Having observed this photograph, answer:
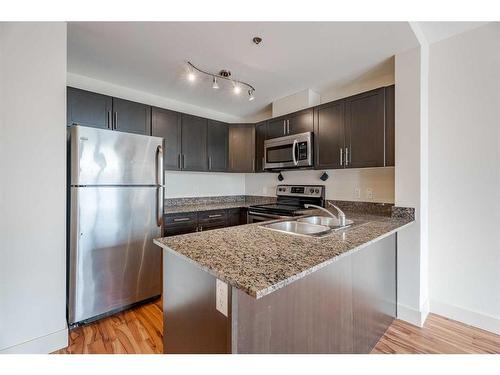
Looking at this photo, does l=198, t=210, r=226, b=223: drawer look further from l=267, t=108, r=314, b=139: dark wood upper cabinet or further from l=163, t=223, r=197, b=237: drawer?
l=267, t=108, r=314, b=139: dark wood upper cabinet

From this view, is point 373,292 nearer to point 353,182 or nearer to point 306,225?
point 306,225

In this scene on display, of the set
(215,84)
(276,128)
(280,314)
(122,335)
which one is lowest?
(122,335)

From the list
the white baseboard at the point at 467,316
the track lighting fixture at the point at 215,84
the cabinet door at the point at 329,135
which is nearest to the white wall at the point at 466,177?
the white baseboard at the point at 467,316

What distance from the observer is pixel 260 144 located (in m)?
3.52

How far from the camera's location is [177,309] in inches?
50.2

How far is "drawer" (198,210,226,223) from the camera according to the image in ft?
9.93

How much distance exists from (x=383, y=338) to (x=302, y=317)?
4.05ft

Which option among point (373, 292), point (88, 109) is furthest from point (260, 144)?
point (373, 292)

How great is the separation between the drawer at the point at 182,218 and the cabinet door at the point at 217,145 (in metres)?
0.81

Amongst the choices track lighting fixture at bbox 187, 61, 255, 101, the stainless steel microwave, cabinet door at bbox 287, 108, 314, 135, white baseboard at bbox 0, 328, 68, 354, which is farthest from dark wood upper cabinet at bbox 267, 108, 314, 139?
white baseboard at bbox 0, 328, 68, 354

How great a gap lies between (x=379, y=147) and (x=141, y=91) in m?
2.90
